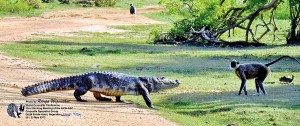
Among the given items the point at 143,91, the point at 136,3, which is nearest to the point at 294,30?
the point at 143,91

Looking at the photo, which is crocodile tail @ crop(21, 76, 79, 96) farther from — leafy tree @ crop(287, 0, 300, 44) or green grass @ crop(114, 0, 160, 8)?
green grass @ crop(114, 0, 160, 8)

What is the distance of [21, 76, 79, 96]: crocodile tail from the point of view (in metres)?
13.0

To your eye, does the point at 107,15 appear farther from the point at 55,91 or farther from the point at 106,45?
the point at 55,91

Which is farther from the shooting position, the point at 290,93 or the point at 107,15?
the point at 107,15

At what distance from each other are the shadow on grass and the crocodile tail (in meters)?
1.97

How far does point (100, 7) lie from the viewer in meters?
60.0

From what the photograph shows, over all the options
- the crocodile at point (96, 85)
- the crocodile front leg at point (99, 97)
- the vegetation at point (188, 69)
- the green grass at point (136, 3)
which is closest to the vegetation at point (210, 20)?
the vegetation at point (188, 69)

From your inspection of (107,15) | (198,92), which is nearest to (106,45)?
(198,92)

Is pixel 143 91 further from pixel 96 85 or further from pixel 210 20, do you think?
pixel 210 20

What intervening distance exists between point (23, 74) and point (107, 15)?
34514 millimetres

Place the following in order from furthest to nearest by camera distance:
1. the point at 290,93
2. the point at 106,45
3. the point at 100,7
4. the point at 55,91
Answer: the point at 100,7 → the point at 106,45 → the point at 290,93 → the point at 55,91

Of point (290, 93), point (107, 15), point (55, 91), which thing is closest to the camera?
point (55, 91)

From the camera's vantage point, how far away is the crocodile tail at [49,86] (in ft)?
42.5

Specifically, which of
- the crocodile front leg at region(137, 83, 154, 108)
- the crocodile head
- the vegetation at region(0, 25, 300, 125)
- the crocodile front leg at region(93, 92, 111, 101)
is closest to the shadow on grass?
the vegetation at region(0, 25, 300, 125)
